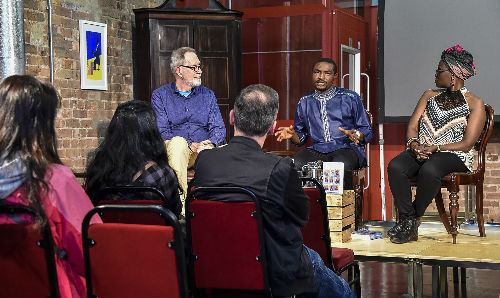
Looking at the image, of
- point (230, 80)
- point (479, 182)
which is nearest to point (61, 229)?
point (479, 182)

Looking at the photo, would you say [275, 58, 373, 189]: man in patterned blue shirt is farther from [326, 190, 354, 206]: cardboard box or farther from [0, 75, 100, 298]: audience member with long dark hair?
[0, 75, 100, 298]: audience member with long dark hair

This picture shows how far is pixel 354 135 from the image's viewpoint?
5766 millimetres

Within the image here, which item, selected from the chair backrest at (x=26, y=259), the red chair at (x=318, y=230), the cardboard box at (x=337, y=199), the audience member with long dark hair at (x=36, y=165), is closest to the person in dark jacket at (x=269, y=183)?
the red chair at (x=318, y=230)

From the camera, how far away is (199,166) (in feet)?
9.93

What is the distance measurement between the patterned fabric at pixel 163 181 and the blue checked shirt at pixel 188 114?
2.72 metres

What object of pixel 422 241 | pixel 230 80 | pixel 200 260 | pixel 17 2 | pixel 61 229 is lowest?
pixel 422 241

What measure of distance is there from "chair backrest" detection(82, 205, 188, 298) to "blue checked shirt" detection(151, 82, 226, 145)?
3.70m

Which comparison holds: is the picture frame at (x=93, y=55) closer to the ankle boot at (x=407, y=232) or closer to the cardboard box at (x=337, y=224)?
the cardboard box at (x=337, y=224)

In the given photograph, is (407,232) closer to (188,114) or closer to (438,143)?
(438,143)

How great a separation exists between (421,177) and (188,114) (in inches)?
78.0

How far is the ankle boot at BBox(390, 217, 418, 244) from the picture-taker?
203 inches

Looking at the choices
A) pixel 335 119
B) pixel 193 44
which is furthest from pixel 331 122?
pixel 193 44

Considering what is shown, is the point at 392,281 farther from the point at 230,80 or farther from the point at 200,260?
the point at 200,260

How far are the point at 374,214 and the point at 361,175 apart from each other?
7.91 ft
